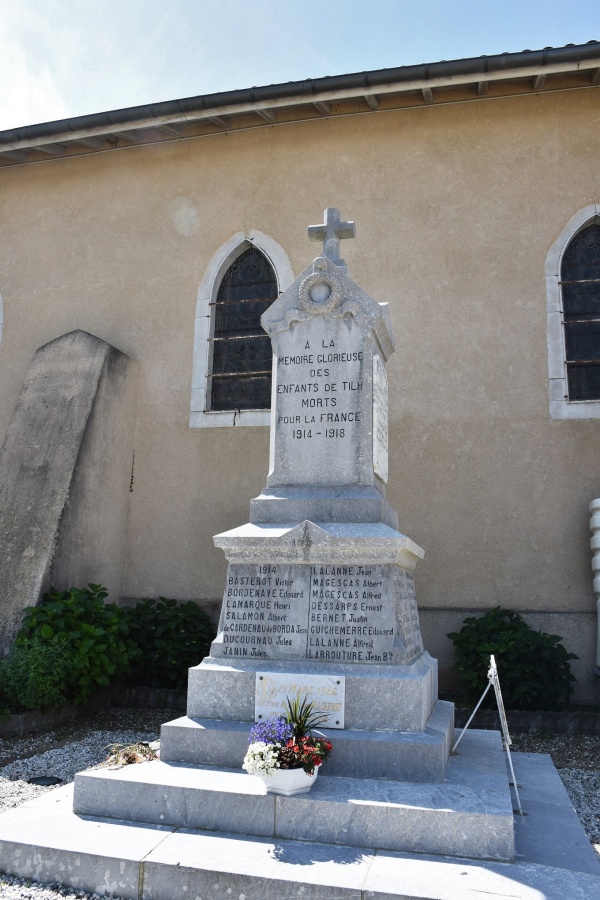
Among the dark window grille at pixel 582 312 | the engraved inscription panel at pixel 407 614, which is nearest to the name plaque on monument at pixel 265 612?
the engraved inscription panel at pixel 407 614

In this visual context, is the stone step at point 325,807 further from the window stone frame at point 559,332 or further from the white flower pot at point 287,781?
the window stone frame at point 559,332

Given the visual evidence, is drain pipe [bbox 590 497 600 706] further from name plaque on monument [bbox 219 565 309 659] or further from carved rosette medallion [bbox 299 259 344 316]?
name plaque on monument [bbox 219 565 309 659]

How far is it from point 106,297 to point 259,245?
7.27ft

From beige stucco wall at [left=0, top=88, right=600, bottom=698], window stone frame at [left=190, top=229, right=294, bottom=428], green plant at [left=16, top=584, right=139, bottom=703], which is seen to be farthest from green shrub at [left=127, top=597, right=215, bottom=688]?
window stone frame at [left=190, top=229, right=294, bottom=428]

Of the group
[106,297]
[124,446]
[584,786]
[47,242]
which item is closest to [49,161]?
[47,242]

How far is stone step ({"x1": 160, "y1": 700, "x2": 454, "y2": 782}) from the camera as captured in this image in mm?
3898

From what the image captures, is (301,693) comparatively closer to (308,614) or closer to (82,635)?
(308,614)

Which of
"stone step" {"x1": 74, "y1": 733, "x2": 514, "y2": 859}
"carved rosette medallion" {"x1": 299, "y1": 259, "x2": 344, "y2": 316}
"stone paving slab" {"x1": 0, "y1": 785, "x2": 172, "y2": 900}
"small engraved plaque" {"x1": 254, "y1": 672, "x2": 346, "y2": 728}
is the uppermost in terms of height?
"carved rosette medallion" {"x1": 299, "y1": 259, "x2": 344, "y2": 316}

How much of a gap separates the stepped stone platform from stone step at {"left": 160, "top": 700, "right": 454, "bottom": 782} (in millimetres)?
159

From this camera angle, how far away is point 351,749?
3.98 meters

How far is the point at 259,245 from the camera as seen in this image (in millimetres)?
9469

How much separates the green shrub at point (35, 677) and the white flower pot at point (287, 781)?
3.59 meters

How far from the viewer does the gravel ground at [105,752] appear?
15.9ft

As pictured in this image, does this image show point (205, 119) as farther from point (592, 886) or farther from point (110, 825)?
point (592, 886)
